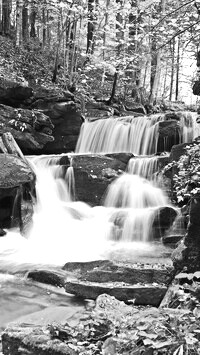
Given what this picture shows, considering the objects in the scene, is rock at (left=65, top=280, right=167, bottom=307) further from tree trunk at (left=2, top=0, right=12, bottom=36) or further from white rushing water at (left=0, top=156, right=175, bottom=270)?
tree trunk at (left=2, top=0, right=12, bottom=36)

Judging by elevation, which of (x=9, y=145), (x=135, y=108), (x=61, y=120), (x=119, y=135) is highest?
(x=135, y=108)

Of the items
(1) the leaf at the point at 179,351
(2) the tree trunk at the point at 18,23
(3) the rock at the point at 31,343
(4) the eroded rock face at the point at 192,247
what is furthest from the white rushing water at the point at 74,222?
(2) the tree trunk at the point at 18,23

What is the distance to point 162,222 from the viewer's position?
8.95m

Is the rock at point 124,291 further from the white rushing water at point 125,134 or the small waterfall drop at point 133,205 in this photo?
the white rushing water at point 125,134

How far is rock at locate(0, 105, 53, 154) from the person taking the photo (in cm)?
1199

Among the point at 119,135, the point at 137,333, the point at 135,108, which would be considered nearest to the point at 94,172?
the point at 119,135

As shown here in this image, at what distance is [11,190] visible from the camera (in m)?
9.03

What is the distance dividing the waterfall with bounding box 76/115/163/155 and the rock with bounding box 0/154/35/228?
15.7ft

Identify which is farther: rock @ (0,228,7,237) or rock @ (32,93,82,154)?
rock @ (32,93,82,154)

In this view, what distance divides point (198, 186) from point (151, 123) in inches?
347

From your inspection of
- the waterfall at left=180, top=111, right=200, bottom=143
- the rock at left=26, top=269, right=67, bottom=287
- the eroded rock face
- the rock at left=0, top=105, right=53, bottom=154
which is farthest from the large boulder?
the eroded rock face

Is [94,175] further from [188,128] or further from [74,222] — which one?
[188,128]

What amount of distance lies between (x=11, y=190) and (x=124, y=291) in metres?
4.86

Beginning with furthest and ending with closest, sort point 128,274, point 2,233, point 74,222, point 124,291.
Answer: point 74,222 < point 2,233 < point 128,274 < point 124,291
